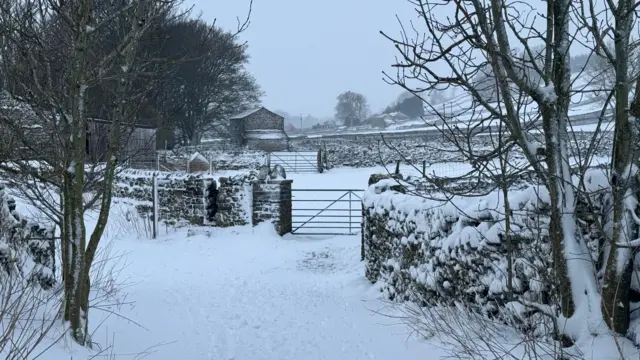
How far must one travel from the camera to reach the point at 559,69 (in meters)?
3.09

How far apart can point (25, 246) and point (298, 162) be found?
25.5 meters

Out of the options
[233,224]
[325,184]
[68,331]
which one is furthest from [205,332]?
[325,184]

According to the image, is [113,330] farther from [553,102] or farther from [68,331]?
[553,102]

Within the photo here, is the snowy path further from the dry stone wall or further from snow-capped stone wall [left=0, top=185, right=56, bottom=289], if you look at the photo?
snow-capped stone wall [left=0, top=185, right=56, bottom=289]

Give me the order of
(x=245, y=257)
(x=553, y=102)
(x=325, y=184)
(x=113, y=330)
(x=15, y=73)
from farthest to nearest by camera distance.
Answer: (x=325, y=184), (x=245, y=257), (x=113, y=330), (x=15, y=73), (x=553, y=102)

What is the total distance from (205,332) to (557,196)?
4.33 metres

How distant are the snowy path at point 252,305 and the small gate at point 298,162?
16.4 meters

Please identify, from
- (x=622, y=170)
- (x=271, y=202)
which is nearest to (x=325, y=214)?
(x=271, y=202)

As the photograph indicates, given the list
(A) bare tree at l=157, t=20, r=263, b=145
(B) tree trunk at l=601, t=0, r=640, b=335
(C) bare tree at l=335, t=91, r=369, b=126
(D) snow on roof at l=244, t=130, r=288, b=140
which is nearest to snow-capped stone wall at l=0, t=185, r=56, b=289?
(B) tree trunk at l=601, t=0, r=640, b=335

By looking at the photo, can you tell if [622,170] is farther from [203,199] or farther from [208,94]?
[208,94]

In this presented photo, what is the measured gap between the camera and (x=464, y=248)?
4.81m

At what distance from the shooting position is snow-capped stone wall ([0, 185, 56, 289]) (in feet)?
16.2

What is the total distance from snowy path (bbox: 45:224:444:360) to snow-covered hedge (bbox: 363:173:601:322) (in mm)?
588

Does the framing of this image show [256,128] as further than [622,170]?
Yes
